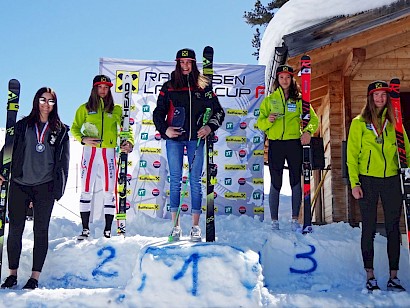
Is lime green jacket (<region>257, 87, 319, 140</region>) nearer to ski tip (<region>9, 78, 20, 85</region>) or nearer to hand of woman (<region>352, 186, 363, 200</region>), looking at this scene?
hand of woman (<region>352, 186, 363, 200</region>)

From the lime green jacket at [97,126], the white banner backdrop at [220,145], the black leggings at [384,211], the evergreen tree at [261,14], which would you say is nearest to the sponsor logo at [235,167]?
the white banner backdrop at [220,145]

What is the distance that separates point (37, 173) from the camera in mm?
4598

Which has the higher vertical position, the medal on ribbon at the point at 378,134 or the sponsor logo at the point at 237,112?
the sponsor logo at the point at 237,112

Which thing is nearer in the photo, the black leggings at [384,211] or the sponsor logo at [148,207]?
the black leggings at [384,211]

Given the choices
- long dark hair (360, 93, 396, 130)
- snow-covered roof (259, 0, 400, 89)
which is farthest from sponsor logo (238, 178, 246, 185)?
long dark hair (360, 93, 396, 130)

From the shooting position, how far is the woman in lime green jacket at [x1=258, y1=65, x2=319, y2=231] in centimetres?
571

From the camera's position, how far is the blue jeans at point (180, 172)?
4.81m

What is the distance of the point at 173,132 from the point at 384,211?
2.23m

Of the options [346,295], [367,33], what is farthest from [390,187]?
[367,33]

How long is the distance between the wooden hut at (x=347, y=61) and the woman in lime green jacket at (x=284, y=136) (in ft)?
3.80

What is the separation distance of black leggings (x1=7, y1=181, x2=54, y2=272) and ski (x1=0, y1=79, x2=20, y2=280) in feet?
0.55

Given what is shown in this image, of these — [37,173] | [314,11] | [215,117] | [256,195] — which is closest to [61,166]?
[37,173]

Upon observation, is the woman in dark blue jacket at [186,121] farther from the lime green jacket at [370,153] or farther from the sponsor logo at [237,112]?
the sponsor logo at [237,112]

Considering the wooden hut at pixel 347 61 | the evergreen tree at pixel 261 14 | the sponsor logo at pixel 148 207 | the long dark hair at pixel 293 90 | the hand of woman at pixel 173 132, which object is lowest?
the sponsor logo at pixel 148 207
